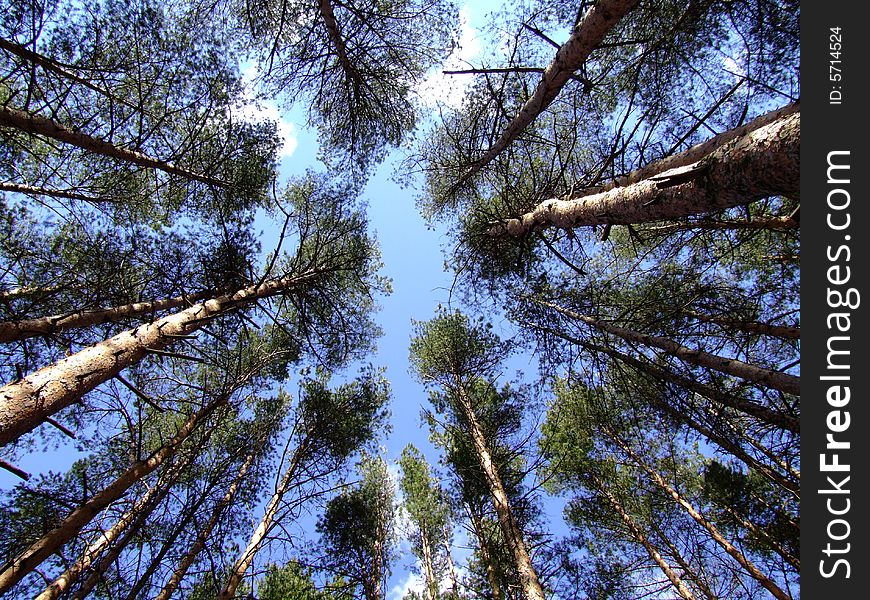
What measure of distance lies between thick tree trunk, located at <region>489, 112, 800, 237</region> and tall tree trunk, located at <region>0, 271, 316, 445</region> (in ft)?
15.2

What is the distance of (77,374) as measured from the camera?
2.71 meters

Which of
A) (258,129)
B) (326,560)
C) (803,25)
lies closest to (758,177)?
(803,25)

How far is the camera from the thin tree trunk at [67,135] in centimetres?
376

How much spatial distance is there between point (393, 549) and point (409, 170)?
10.7 metres

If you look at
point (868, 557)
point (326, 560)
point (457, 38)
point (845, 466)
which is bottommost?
point (326, 560)

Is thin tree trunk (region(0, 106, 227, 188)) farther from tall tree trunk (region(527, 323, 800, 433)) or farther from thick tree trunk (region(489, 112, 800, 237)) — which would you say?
tall tree trunk (region(527, 323, 800, 433))

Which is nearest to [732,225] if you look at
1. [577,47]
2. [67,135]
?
[577,47]

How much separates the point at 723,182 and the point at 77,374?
15.8 ft

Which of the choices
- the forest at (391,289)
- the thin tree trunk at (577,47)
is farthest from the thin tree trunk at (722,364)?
the thin tree trunk at (577,47)

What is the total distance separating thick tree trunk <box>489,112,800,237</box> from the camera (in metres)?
1.92

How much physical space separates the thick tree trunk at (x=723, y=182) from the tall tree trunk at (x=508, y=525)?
16.0 ft

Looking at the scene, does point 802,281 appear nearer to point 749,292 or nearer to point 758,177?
point 758,177

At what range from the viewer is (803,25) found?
103 inches

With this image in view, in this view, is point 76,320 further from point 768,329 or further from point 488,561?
point 768,329
